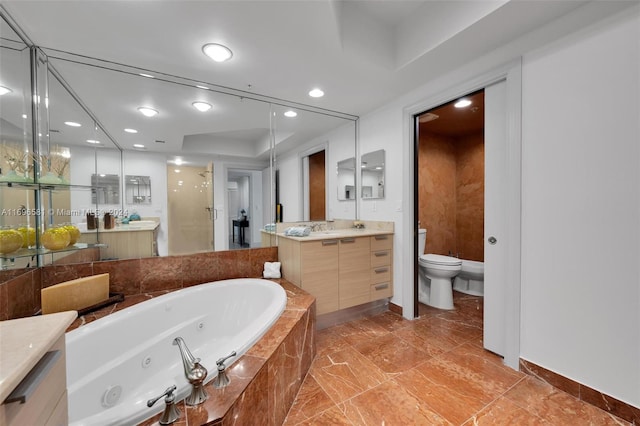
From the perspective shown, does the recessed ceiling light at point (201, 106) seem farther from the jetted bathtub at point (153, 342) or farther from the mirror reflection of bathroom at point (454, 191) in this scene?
the mirror reflection of bathroom at point (454, 191)

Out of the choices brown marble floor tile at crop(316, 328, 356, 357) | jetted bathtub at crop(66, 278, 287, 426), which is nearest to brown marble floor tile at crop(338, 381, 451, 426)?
brown marble floor tile at crop(316, 328, 356, 357)

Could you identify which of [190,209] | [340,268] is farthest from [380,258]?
[190,209]

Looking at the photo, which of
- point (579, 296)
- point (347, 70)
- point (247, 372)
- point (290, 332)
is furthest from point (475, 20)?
point (247, 372)

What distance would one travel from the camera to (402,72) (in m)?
2.04

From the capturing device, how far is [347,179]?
308 cm

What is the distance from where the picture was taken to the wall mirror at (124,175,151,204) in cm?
→ 203

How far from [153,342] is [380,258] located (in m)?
1.99

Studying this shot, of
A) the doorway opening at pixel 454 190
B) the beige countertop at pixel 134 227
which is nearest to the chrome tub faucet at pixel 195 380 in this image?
the beige countertop at pixel 134 227

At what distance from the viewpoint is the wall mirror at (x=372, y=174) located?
9.00ft

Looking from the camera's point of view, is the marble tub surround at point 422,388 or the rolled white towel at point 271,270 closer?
the marble tub surround at point 422,388

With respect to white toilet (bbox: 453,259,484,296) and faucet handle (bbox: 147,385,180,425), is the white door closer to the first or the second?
white toilet (bbox: 453,259,484,296)

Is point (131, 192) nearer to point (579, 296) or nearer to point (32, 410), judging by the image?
point (32, 410)

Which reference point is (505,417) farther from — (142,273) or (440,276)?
(142,273)

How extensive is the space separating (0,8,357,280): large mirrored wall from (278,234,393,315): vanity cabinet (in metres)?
Answer: 0.52
